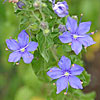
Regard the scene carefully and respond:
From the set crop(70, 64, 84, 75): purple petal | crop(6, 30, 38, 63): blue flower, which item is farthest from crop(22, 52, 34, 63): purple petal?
crop(70, 64, 84, 75): purple petal

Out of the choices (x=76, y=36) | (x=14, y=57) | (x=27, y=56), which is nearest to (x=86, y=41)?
(x=76, y=36)

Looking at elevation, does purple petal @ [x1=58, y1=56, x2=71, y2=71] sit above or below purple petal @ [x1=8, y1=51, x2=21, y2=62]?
below

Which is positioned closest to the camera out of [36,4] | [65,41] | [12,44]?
[36,4]

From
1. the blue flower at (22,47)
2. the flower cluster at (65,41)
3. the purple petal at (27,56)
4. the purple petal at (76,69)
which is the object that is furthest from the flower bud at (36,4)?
the purple petal at (76,69)

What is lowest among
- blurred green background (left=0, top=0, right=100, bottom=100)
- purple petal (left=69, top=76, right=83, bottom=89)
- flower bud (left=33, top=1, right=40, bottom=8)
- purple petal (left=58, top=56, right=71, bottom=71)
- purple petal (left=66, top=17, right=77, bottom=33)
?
blurred green background (left=0, top=0, right=100, bottom=100)

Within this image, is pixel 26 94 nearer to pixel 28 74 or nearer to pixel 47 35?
pixel 28 74

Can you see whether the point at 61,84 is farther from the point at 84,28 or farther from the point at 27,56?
the point at 84,28

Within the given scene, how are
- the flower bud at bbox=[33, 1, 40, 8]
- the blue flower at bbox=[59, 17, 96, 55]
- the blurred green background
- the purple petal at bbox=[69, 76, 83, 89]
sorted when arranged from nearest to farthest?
1. the flower bud at bbox=[33, 1, 40, 8]
2. the blue flower at bbox=[59, 17, 96, 55]
3. the purple petal at bbox=[69, 76, 83, 89]
4. the blurred green background

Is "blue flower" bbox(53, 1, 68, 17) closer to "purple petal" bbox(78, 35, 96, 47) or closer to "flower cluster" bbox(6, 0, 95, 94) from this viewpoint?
"flower cluster" bbox(6, 0, 95, 94)

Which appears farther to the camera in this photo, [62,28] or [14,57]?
[62,28]
